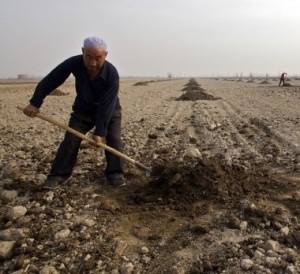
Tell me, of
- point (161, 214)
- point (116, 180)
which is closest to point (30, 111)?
point (116, 180)

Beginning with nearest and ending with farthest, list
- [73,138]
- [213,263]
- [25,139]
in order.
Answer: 1. [213,263]
2. [73,138]
3. [25,139]

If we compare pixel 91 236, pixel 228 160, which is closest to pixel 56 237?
pixel 91 236

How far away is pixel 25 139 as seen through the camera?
825 cm

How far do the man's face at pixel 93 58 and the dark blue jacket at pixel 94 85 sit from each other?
16 centimetres

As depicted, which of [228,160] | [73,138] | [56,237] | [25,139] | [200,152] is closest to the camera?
[56,237]

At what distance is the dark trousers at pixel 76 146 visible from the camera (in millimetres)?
5059

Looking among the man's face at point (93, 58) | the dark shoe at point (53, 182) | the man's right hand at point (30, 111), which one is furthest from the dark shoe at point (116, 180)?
the man's face at point (93, 58)

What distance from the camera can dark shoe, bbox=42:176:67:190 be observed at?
489 cm

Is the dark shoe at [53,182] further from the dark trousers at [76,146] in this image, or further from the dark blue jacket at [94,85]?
the dark blue jacket at [94,85]

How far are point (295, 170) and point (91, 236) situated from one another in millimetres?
3226

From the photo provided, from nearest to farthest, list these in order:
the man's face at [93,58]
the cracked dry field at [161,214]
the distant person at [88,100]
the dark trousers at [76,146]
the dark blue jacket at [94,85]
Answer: the cracked dry field at [161,214] → the man's face at [93,58] → the distant person at [88,100] → the dark blue jacket at [94,85] → the dark trousers at [76,146]

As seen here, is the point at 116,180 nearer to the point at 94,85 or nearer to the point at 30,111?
the point at 94,85

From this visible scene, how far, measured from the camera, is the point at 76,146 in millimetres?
5125

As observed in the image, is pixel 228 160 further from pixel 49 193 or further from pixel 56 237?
pixel 56 237
